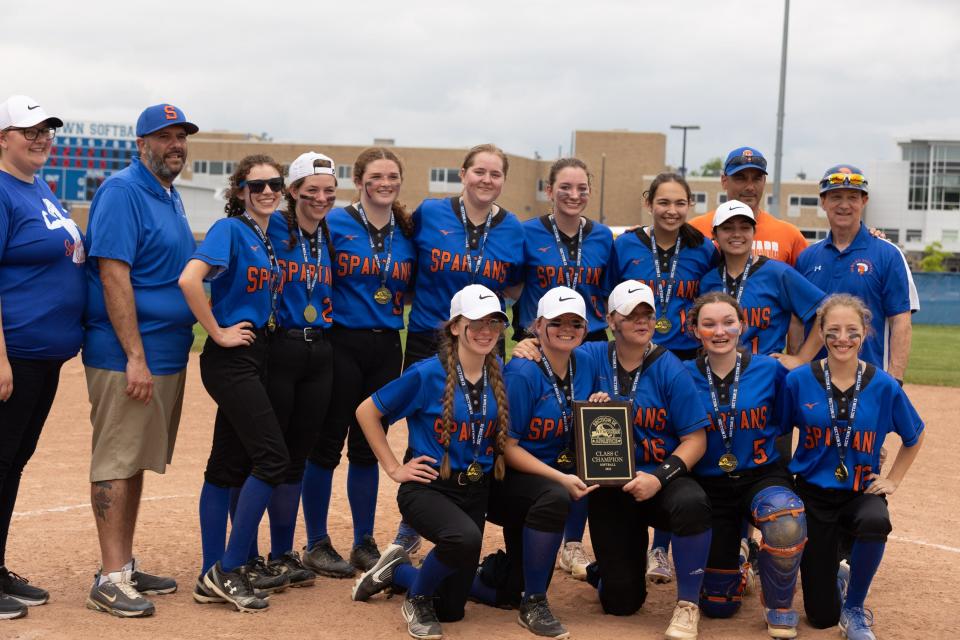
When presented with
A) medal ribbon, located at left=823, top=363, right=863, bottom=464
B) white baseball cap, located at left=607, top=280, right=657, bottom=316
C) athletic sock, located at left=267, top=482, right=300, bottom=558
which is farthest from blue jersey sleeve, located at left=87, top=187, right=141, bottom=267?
medal ribbon, located at left=823, top=363, right=863, bottom=464

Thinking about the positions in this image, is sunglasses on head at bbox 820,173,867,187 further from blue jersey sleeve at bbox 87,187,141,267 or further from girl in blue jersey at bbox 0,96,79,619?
girl in blue jersey at bbox 0,96,79,619

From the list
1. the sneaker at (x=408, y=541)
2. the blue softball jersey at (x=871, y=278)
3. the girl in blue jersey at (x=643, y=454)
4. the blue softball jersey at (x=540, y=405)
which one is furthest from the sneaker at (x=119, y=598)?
the blue softball jersey at (x=871, y=278)

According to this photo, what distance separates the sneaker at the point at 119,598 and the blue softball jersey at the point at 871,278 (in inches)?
158

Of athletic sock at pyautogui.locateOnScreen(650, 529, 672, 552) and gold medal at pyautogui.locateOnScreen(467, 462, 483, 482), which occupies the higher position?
gold medal at pyautogui.locateOnScreen(467, 462, 483, 482)

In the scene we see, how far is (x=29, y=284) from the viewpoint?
16.8 feet

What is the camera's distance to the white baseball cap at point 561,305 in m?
5.23

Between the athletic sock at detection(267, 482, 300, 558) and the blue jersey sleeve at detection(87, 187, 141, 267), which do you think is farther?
the athletic sock at detection(267, 482, 300, 558)

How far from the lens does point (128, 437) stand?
529cm

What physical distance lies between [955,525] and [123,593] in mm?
5720

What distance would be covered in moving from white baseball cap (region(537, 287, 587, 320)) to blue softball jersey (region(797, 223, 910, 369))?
177cm

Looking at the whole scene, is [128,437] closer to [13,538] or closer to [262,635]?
[262,635]

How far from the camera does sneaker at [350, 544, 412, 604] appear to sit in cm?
555

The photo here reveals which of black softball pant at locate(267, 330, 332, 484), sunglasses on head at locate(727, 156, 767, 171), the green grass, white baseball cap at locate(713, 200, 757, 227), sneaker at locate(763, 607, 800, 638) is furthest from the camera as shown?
the green grass

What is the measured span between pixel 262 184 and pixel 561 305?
5.35ft
